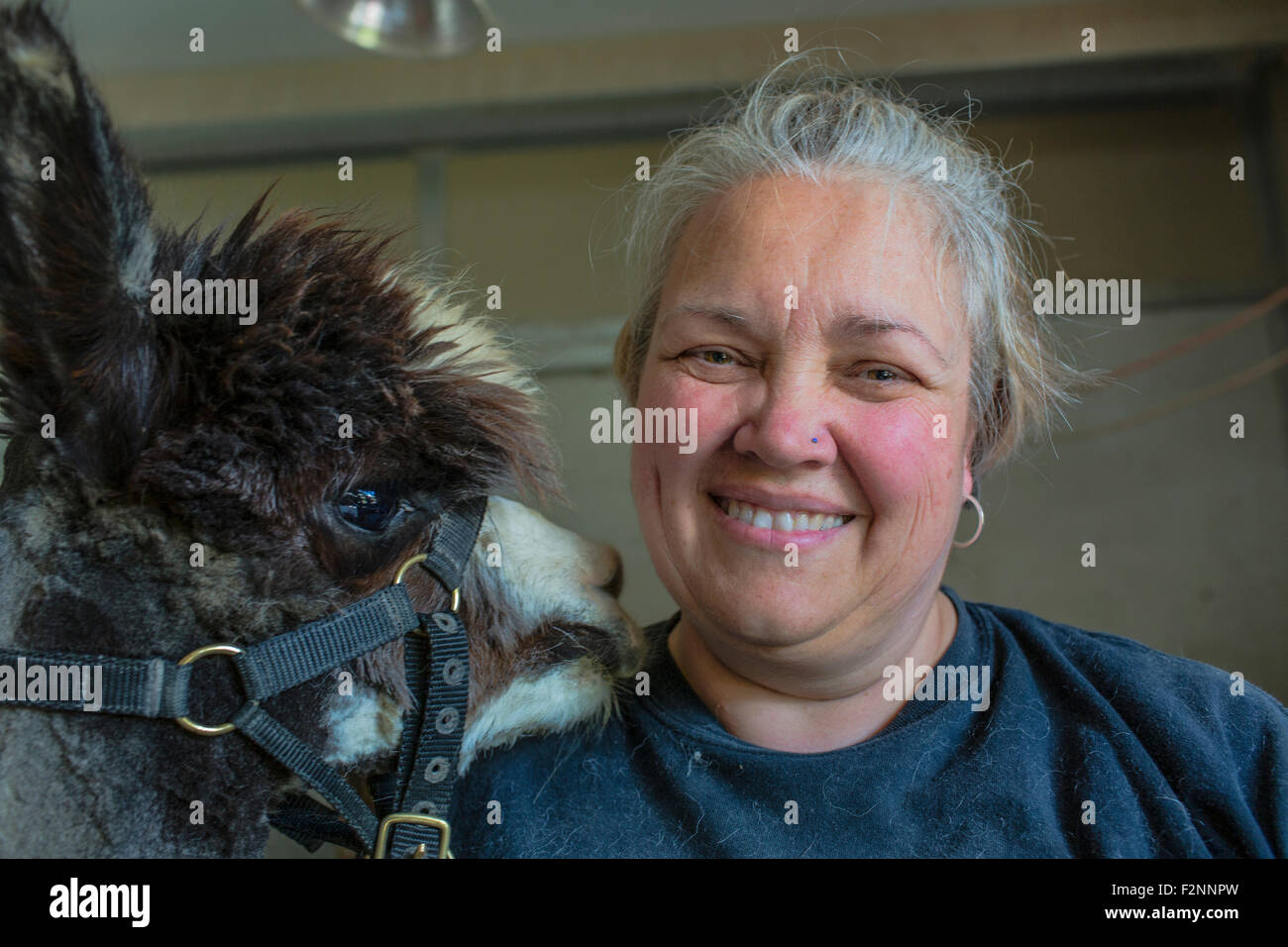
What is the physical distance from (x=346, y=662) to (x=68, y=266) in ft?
1.19

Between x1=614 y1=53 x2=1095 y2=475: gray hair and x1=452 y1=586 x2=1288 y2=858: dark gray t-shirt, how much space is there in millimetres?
232

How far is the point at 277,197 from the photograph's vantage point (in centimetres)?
91

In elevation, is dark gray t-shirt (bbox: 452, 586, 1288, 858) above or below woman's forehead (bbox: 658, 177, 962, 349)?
below

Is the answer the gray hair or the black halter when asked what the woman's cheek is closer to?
the gray hair

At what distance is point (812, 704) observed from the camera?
0.85 meters

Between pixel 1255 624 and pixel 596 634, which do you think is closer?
pixel 596 634

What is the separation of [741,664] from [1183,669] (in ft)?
1.28

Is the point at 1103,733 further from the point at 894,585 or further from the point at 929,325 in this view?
the point at 929,325

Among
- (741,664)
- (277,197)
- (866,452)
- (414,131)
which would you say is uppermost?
(414,131)

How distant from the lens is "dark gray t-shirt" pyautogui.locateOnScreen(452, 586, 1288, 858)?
0.73 metres

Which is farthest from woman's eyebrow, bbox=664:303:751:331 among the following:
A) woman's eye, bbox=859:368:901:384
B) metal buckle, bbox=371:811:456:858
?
metal buckle, bbox=371:811:456:858

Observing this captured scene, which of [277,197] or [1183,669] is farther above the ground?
[277,197]

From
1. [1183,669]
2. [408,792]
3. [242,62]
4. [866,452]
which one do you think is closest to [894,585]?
[866,452]

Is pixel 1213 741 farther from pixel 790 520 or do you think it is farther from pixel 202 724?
pixel 202 724
